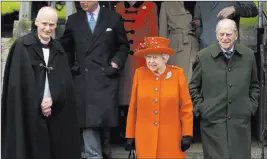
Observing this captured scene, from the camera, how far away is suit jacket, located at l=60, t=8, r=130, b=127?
28.7 feet

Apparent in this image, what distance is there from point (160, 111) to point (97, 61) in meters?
1.49

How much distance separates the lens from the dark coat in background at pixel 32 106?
723 cm

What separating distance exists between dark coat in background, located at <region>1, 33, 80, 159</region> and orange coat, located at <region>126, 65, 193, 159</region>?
756mm

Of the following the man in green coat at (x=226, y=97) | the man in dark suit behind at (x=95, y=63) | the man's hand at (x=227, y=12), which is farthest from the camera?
the man's hand at (x=227, y=12)

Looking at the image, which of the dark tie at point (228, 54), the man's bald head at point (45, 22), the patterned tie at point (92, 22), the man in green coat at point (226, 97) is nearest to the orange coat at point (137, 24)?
the patterned tie at point (92, 22)

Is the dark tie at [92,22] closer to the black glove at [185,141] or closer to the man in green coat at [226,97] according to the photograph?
the man in green coat at [226,97]

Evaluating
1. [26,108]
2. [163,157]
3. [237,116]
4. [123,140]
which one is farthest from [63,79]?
[123,140]

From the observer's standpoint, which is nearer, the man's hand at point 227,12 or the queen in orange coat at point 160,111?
the queen in orange coat at point 160,111

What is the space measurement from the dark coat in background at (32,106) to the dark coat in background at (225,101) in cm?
141

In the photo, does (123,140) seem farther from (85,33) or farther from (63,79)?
(63,79)

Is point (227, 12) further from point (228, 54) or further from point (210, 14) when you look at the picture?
point (228, 54)

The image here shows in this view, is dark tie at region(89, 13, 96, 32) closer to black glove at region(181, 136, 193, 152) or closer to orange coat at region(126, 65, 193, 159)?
orange coat at region(126, 65, 193, 159)

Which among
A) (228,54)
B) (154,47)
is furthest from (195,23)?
(154,47)

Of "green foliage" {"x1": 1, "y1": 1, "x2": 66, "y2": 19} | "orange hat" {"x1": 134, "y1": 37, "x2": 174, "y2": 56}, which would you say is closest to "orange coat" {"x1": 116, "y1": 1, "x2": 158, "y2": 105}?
"orange hat" {"x1": 134, "y1": 37, "x2": 174, "y2": 56}
